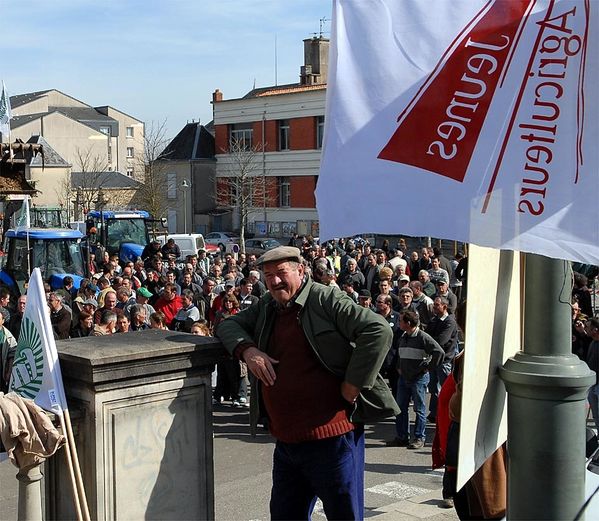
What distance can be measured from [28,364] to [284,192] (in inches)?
2148

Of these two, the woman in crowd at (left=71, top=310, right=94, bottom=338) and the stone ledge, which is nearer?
the stone ledge

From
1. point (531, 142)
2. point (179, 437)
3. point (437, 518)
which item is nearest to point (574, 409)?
point (531, 142)

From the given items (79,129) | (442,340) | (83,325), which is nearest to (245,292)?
(83,325)

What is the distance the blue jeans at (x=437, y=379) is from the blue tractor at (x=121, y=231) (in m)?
19.9

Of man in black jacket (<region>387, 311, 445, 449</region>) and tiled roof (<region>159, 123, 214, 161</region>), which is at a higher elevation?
tiled roof (<region>159, 123, 214, 161</region>)

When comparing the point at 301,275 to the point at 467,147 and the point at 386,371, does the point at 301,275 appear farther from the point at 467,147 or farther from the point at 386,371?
the point at 386,371

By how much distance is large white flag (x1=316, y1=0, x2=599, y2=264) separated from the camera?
2.78 meters

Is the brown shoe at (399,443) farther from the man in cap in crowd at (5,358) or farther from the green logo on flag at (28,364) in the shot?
the green logo on flag at (28,364)

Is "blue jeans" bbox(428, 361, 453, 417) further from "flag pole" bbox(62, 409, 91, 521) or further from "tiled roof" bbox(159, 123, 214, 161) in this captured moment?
"tiled roof" bbox(159, 123, 214, 161)

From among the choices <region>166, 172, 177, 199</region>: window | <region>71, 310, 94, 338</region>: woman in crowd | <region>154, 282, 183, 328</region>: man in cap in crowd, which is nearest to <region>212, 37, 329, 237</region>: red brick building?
<region>166, 172, 177, 199</region>: window

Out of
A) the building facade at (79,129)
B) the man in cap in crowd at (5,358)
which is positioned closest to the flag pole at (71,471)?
the man in cap in crowd at (5,358)

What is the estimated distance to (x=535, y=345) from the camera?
10.3ft

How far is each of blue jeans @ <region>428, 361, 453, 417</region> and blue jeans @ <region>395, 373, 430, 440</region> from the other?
0.27m

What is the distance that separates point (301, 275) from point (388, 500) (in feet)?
14.5
